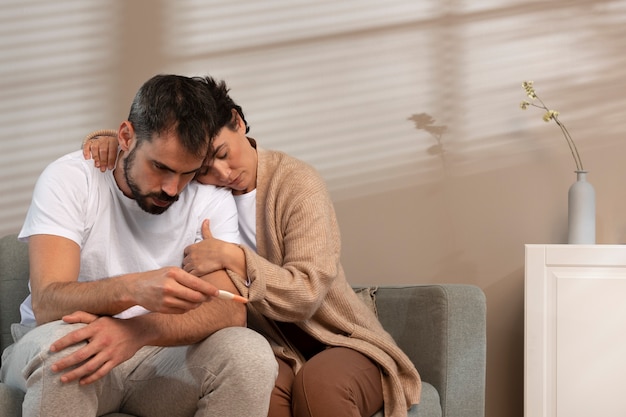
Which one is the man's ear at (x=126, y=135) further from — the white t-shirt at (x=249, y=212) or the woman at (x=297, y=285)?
the white t-shirt at (x=249, y=212)

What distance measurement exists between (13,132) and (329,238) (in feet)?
5.27

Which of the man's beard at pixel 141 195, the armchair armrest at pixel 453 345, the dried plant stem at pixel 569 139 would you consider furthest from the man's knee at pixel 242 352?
the dried plant stem at pixel 569 139

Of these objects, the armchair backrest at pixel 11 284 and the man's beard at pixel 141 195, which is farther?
the armchair backrest at pixel 11 284

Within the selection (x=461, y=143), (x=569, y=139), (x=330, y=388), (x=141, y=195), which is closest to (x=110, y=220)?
(x=141, y=195)

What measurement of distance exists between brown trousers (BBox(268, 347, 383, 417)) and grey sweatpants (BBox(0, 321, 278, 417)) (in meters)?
0.24

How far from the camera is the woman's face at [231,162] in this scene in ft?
7.06

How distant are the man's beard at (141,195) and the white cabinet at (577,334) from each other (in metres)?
1.24

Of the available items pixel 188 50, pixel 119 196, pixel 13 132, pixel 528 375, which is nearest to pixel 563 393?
pixel 528 375

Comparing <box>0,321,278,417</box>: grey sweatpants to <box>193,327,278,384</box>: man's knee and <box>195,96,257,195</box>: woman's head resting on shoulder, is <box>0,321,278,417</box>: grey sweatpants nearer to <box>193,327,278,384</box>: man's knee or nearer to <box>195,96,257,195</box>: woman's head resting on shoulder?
<box>193,327,278,384</box>: man's knee

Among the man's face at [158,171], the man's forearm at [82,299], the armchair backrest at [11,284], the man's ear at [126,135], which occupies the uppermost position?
the man's ear at [126,135]

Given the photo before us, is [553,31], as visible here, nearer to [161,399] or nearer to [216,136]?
[216,136]

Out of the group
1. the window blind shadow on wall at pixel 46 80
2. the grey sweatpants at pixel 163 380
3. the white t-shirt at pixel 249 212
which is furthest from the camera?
the window blind shadow on wall at pixel 46 80

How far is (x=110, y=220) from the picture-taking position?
207 cm

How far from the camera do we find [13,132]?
3.27 m
